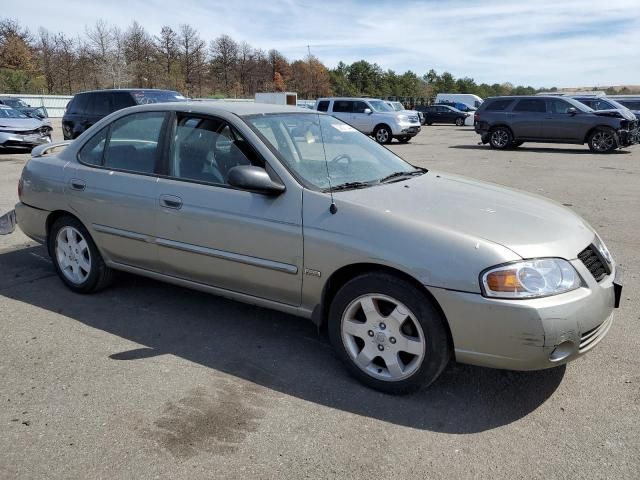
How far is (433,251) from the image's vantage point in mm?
2979

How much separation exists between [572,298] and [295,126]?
87.5 inches

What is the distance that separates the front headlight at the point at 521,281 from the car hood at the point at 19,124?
55.8ft

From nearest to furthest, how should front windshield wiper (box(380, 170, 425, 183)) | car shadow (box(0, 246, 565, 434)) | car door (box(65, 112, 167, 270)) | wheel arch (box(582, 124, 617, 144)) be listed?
car shadow (box(0, 246, 565, 434))
front windshield wiper (box(380, 170, 425, 183))
car door (box(65, 112, 167, 270))
wheel arch (box(582, 124, 617, 144))

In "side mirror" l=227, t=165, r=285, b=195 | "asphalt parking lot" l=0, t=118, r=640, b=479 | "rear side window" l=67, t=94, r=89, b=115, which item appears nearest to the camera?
"asphalt parking lot" l=0, t=118, r=640, b=479

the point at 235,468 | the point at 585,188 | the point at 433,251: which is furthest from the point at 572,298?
the point at 585,188

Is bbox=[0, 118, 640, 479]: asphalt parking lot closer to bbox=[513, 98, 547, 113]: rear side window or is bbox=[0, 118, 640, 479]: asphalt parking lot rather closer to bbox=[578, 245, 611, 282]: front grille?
bbox=[578, 245, 611, 282]: front grille

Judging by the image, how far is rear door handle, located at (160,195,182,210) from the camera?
3961 millimetres

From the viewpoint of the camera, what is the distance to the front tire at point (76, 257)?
15.3ft

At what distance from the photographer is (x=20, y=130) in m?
16.5

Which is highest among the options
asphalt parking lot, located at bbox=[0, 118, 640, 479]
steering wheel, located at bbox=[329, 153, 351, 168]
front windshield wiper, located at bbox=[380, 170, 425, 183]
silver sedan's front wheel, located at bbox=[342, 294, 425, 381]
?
steering wheel, located at bbox=[329, 153, 351, 168]

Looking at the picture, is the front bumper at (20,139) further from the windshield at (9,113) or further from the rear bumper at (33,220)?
the rear bumper at (33,220)

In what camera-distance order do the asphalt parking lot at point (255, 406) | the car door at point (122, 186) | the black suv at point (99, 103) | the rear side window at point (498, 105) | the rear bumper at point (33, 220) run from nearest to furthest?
the asphalt parking lot at point (255, 406)
the car door at point (122, 186)
the rear bumper at point (33, 220)
the black suv at point (99, 103)
the rear side window at point (498, 105)

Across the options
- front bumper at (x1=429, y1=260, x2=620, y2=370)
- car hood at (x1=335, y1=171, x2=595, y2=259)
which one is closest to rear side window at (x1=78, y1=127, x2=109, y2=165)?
car hood at (x1=335, y1=171, x2=595, y2=259)

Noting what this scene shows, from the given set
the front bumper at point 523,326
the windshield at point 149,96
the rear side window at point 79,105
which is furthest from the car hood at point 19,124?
the front bumper at point 523,326
